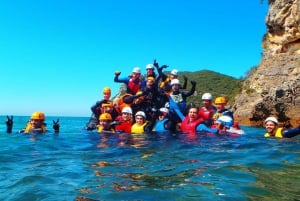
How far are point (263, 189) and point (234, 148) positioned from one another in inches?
216

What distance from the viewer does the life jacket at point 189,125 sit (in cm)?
1680

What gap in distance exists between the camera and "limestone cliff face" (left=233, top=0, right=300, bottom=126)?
2892 centimetres

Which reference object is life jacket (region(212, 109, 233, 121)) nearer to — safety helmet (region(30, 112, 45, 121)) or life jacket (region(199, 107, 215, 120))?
life jacket (region(199, 107, 215, 120))

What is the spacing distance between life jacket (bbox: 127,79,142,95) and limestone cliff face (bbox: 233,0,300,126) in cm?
1335

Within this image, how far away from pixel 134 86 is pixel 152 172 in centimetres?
1301

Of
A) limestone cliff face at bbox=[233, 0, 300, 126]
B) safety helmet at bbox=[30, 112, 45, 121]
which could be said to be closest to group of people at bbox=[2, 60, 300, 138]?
safety helmet at bbox=[30, 112, 45, 121]

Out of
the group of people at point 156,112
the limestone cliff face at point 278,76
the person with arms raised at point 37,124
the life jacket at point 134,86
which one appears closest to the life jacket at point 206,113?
the group of people at point 156,112

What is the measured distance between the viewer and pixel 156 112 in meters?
19.4

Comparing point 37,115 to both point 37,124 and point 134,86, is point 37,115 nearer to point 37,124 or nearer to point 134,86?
point 37,124

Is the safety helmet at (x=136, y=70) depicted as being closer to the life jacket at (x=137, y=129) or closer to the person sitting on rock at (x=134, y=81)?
the person sitting on rock at (x=134, y=81)

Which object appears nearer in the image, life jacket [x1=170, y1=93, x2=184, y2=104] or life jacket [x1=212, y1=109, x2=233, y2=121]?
life jacket [x1=212, y1=109, x2=233, y2=121]

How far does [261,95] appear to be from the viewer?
31.6m

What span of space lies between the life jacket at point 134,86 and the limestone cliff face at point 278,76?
13347 mm

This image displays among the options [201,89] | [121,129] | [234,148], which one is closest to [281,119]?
[121,129]
